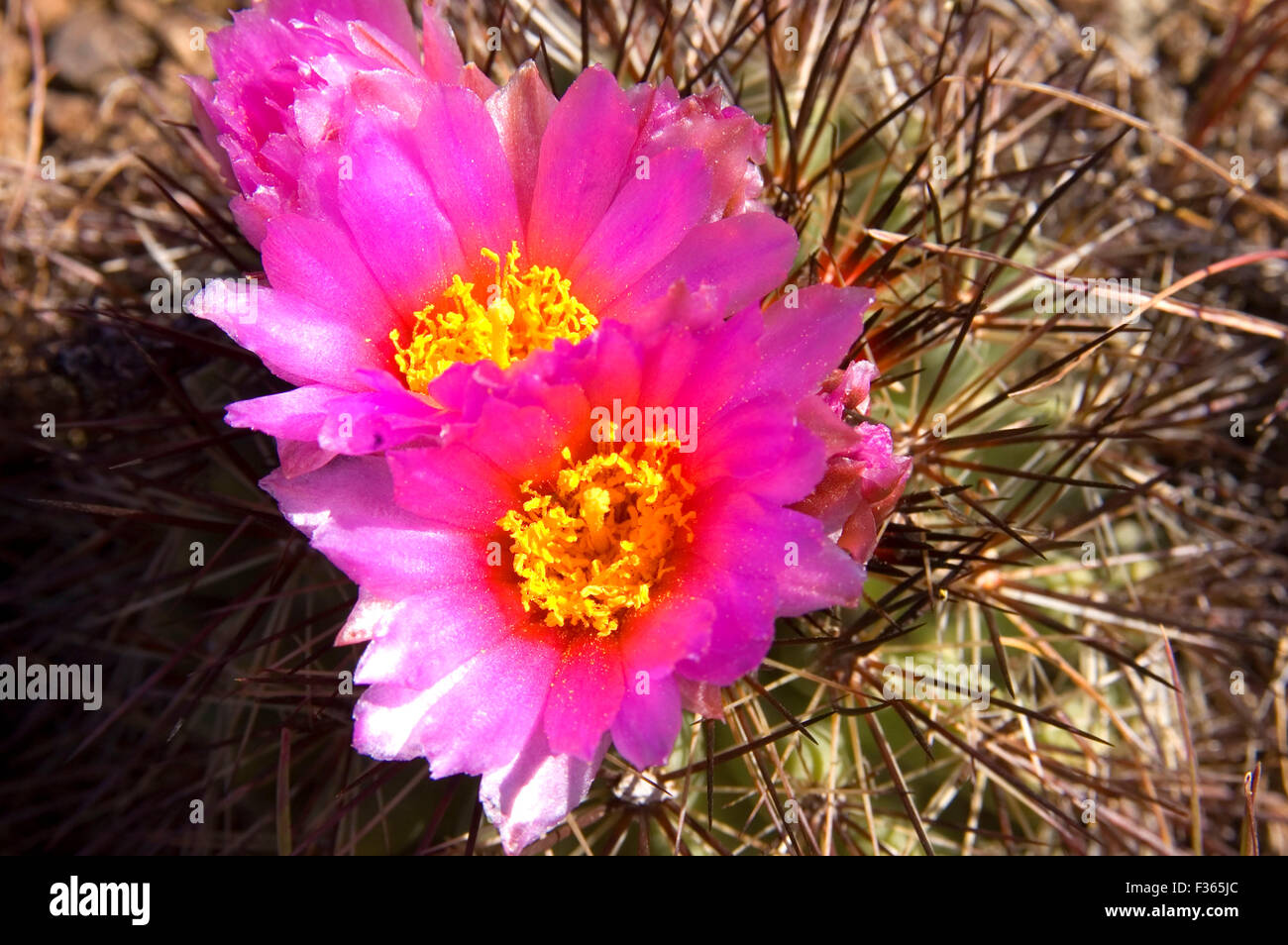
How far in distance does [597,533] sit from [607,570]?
0.22 feet

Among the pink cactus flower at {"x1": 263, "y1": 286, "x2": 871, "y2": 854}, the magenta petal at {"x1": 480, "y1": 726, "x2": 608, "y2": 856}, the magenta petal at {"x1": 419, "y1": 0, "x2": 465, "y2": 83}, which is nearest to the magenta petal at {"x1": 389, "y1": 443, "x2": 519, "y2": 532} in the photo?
the pink cactus flower at {"x1": 263, "y1": 286, "x2": 871, "y2": 854}

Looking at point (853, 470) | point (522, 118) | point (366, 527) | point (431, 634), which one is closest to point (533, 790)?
point (431, 634)

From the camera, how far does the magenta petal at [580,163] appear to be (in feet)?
4.14

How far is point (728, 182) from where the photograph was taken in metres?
1.30

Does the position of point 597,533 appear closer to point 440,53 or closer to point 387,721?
point 387,721

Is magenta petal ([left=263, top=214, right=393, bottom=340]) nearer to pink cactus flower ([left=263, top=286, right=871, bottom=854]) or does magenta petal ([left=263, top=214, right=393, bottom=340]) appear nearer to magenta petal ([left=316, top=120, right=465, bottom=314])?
magenta petal ([left=316, top=120, right=465, bottom=314])

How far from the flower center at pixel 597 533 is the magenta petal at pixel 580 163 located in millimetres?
274

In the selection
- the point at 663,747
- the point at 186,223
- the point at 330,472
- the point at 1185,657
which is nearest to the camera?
the point at 663,747

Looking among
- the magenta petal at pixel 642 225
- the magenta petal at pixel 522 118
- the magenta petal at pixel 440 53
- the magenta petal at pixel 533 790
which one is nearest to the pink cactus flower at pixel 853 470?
the magenta petal at pixel 642 225

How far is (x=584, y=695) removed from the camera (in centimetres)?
123

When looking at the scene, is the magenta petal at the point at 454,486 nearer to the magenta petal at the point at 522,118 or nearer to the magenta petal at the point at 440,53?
the magenta petal at the point at 522,118
